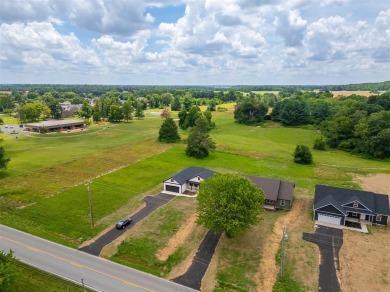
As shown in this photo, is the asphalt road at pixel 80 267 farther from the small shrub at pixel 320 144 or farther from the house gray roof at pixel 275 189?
the small shrub at pixel 320 144

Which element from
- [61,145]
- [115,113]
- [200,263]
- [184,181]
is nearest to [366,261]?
[200,263]

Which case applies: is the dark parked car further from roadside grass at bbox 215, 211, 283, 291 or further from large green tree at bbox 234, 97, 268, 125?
large green tree at bbox 234, 97, 268, 125

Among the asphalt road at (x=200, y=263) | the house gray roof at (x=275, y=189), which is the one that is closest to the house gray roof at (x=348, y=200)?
the house gray roof at (x=275, y=189)

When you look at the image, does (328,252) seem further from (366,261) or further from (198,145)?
(198,145)

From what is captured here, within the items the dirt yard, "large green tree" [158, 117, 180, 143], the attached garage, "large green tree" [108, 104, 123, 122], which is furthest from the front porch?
"large green tree" [108, 104, 123, 122]

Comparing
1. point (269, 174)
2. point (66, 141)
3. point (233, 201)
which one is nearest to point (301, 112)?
point (269, 174)
